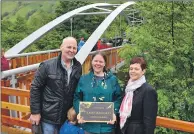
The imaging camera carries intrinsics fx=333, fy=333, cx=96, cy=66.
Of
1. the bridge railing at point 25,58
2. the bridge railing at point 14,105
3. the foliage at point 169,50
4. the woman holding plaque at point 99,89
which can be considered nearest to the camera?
the woman holding plaque at point 99,89

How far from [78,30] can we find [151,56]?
2328 cm

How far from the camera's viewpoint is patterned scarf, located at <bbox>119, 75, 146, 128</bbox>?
9.85 feet

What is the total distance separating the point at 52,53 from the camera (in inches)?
500

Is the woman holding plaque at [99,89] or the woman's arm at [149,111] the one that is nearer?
the woman's arm at [149,111]

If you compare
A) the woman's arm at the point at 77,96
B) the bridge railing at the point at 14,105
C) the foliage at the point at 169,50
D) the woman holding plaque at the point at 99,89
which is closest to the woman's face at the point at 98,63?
the woman holding plaque at the point at 99,89

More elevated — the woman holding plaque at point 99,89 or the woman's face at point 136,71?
the woman's face at point 136,71

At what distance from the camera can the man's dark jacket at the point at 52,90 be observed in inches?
129

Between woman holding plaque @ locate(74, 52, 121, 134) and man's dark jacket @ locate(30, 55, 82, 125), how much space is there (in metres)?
0.15

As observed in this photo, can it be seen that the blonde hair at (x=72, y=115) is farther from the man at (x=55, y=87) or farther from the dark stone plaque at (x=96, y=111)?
the dark stone plaque at (x=96, y=111)

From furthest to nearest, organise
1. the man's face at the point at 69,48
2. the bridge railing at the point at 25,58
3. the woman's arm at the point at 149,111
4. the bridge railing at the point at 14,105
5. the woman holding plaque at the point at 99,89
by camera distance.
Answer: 1. the bridge railing at the point at 25,58
2. the bridge railing at the point at 14,105
3. the man's face at the point at 69,48
4. the woman holding plaque at the point at 99,89
5. the woman's arm at the point at 149,111

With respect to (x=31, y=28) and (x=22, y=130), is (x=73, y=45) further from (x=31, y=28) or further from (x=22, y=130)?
(x=31, y=28)

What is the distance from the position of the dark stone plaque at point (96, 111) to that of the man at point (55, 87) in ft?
0.78

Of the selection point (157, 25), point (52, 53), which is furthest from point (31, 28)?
point (157, 25)

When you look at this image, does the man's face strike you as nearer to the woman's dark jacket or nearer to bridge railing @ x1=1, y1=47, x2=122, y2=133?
Answer: the woman's dark jacket
